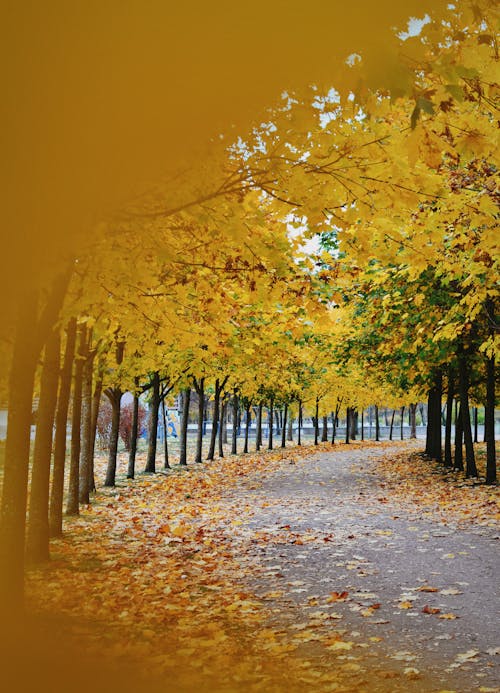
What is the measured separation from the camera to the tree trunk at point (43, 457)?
7.88m

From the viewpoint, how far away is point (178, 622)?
577 centimetres

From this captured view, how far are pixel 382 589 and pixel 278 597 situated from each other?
1147 millimetres

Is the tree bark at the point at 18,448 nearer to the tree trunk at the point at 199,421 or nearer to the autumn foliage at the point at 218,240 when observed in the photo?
the autumn foliage at the point at 218,240

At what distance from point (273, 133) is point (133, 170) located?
3418mm

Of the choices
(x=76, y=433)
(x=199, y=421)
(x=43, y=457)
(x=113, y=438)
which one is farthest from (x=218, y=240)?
(x=199, y=421)

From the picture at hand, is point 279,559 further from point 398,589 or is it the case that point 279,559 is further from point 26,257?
point 26,257

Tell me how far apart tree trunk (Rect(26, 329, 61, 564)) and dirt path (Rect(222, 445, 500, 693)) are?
106 inches

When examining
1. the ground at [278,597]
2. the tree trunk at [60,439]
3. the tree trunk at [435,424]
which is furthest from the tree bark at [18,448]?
the tree trunk at [435,424]

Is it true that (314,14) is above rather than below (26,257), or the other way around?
above

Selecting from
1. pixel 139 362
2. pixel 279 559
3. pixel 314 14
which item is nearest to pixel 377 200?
pixel 314 14

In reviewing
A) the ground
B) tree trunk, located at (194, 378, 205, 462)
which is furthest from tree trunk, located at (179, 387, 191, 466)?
the ground

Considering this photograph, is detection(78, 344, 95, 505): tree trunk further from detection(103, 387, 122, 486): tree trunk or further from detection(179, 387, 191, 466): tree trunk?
Result: detection(179, 387, 191, 466): tree trunk

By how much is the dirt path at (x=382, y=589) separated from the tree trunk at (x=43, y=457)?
8.81 feet

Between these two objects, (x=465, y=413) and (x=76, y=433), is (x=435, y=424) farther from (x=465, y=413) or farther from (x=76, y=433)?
(x=76, y=433)
